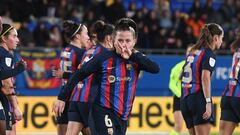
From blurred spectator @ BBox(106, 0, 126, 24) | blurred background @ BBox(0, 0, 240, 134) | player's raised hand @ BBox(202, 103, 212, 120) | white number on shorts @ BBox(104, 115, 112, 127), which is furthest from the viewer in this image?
blurred spectator @ BBox(106, 0, 126, 24)

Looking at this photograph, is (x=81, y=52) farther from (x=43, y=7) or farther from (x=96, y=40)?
(x=43, y=7)

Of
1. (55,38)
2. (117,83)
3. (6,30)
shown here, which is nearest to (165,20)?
(55,38)

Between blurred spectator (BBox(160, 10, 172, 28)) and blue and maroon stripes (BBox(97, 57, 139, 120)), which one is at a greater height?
blurred spectator (BBox(160, 10, 172, 28))

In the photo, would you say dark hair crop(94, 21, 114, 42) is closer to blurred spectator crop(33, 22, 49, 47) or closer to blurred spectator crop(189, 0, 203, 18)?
blurred spectator crop(33, 22, 49, 47)

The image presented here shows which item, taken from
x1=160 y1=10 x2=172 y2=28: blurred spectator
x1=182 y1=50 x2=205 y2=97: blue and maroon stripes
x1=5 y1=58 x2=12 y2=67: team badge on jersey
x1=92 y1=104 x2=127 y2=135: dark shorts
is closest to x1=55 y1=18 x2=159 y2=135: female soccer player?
x1=92 y1=104 x2=127 y2=135: dark shorts

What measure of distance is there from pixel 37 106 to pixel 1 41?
772cm

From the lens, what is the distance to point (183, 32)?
77.0 feet

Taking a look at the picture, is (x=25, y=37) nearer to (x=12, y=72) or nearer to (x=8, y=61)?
(x=8, y=61)

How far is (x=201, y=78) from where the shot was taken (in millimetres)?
10352

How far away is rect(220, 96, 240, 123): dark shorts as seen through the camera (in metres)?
10.8

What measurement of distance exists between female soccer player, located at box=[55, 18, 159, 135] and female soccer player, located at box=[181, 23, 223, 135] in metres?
2.25

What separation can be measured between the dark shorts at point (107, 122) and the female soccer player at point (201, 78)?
2.39 m

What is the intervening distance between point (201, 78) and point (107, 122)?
2.65 metres

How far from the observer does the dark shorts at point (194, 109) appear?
34.2 ft
